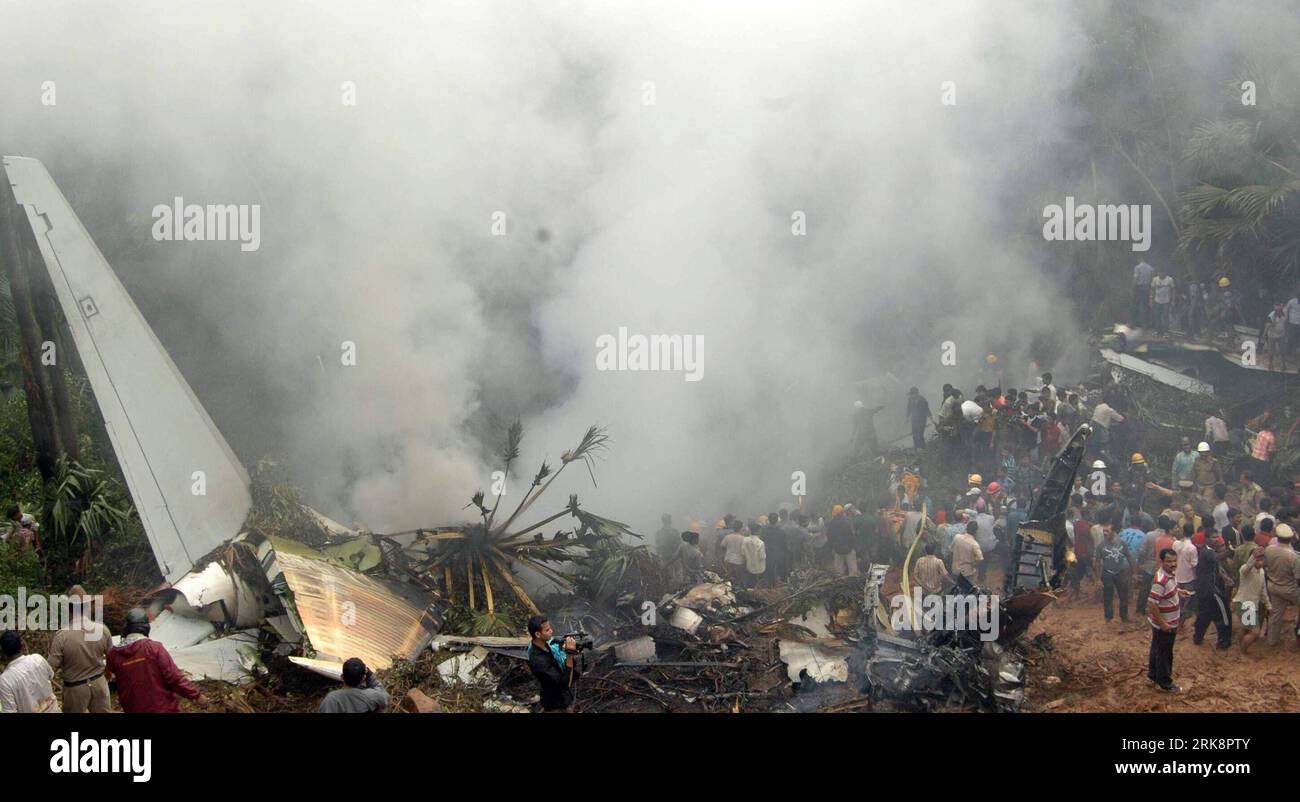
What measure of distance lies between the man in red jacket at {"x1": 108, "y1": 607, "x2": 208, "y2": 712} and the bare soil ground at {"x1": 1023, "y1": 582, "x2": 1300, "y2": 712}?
6.29 metres

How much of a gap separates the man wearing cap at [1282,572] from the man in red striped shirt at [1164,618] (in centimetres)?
86

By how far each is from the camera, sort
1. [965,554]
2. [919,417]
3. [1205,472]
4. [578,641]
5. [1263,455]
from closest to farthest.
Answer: [578,641], [965,554], [1205,472], [1263,455], [919,417]

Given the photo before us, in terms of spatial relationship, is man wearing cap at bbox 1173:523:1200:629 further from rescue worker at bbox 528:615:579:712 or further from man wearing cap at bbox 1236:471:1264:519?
rescue worker at bbox 528:615:579:712

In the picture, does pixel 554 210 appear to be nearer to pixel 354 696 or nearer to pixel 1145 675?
pixel 1145 675

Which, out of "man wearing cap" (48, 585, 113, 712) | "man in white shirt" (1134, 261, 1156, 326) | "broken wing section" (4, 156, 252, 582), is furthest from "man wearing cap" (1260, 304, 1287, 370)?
"man wearing cap" (48, 585, 113, 712)

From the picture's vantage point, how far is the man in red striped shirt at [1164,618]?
8188 millimetres

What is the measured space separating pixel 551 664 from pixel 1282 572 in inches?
248

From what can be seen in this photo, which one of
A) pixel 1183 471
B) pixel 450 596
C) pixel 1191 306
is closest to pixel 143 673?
pixel 450 596

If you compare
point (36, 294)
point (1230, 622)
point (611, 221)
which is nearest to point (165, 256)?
point (36, 294)

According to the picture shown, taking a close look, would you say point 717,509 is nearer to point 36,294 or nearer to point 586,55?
point 586,55

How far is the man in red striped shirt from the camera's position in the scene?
8.19 metres

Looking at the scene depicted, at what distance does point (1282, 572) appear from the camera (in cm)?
898

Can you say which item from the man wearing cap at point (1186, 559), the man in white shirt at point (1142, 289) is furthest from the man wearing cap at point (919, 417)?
the man in white shirt at point (1142, 289)

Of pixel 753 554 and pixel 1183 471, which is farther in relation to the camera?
pixel 1183 471
